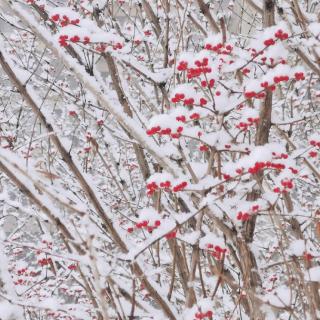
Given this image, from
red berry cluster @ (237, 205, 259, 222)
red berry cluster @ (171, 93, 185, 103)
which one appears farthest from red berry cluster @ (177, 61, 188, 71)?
red berry cluster @ (237, 205, 259, 222)

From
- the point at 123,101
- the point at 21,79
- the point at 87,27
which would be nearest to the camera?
the point at 21,79

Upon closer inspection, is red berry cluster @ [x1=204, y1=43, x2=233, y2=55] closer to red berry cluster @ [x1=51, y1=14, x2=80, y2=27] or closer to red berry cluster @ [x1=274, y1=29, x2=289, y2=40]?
red berry cluster @ [x1=274, y1=29, x2=289, y2=40]

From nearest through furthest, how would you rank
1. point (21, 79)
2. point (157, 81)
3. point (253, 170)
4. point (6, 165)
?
point (6, 165) < point (253, 170) < point (21, 79) < point (157, 81)

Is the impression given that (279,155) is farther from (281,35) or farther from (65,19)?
(65,19)

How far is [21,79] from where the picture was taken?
2.54 m

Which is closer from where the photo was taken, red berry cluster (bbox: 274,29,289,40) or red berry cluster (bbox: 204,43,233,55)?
red berry cluster (bbox: 274,29,289,40)

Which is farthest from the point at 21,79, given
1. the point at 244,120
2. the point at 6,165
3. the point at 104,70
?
the point at 104,70

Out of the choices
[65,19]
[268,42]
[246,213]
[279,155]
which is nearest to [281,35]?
[268,42]

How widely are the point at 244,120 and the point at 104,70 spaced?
717 inches

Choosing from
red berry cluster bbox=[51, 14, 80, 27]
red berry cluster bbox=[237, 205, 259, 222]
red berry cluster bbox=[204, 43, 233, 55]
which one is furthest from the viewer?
red berry cluster bbox=[51, 14, 80, 27]

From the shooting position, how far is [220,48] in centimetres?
283

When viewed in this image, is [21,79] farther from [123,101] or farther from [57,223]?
[123,101]

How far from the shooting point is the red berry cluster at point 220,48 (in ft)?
9.03

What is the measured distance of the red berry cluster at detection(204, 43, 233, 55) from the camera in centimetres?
275
